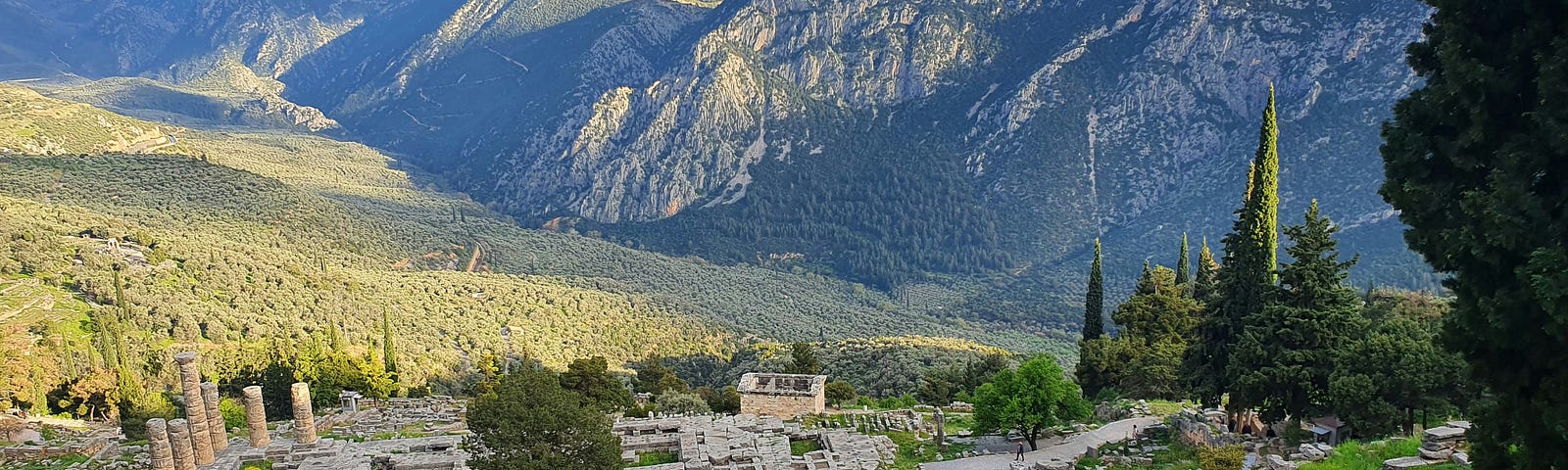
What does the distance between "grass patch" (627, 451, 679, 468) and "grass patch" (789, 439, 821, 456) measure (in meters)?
4.46

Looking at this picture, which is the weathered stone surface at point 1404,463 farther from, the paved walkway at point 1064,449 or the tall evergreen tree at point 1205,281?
the tall evergreen tree at point 1205,281

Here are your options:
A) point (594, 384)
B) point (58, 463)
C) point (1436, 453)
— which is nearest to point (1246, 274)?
point (1436, 453)

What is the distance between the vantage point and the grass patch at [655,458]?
3050 centimetres

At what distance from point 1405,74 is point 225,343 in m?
146

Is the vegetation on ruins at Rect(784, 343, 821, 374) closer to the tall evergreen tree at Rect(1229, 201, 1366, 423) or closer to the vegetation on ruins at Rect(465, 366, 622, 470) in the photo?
the tall evergreen tree at Rect(1229, 201, 1366, 423)

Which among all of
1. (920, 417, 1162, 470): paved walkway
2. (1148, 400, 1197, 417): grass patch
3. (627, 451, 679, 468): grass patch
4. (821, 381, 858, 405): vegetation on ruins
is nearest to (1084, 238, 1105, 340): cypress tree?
(1148, 400, 1197, 417): grass patch

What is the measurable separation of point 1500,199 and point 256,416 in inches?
1405

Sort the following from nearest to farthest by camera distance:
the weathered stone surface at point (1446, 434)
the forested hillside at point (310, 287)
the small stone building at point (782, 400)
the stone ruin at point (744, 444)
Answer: the weathered stone surface at point (1446, 434)
the stone ruin at point (744, 444)
the small stone building at point (782, 400)
the forested hillside at point (310, 287)

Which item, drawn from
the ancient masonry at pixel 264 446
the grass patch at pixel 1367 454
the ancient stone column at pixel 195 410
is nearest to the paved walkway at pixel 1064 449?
the grass patch at pixel 1367 454

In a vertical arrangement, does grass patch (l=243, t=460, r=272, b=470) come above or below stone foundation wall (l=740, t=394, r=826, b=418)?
below

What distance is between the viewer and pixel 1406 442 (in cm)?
2138

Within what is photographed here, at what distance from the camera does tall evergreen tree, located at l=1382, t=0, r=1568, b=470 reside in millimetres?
10586

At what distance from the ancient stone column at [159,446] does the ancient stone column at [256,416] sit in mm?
3818

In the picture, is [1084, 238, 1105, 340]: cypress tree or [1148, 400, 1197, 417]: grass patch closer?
[1148, 400, 1197, 417]: grass patch
